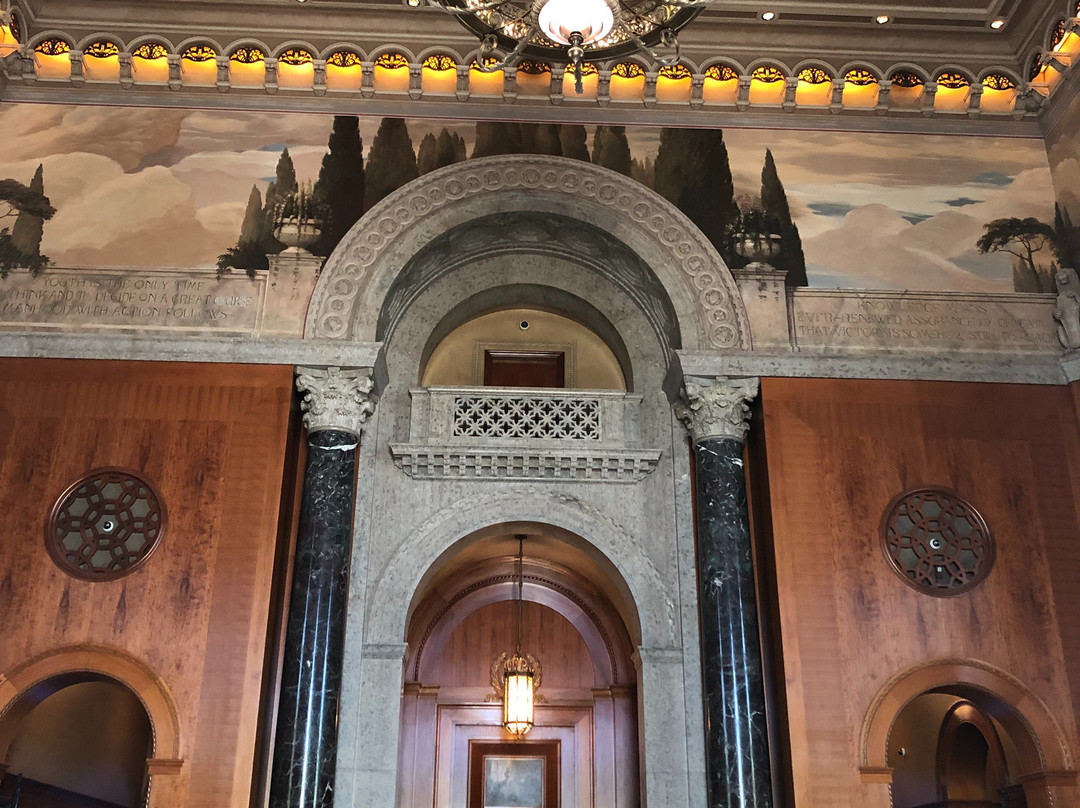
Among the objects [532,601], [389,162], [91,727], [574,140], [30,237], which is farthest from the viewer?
[532,601]

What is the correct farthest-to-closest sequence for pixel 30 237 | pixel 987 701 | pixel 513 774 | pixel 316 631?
pixel 513 774
pixel 30 237
pixel 987 701
pixel 316 631

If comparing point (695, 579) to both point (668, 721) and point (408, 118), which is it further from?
point (408, 118)

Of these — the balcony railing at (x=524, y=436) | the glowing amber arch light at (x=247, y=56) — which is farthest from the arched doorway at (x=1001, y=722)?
the glowing amber arch light at (x=247, y=56)

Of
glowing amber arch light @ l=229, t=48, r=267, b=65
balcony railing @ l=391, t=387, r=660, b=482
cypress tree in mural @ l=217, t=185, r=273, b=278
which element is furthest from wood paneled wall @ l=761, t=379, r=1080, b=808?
glowing amber arch light @ l=229, t=48, r=267, b=65

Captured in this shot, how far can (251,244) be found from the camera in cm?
971

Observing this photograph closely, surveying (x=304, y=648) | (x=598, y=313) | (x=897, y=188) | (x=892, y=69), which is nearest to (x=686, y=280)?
(x=598, y=313)

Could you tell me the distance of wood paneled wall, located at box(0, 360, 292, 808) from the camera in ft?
26.4

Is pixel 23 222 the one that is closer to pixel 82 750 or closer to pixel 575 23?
pixel 82 750

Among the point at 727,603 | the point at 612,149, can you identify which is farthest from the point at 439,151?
the point at 727,603

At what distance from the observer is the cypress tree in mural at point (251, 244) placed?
959 centimetres

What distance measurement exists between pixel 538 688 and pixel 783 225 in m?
7.03

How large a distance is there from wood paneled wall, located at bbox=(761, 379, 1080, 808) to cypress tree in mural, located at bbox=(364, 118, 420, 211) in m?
4.15

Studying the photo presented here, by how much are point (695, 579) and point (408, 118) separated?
543 cm

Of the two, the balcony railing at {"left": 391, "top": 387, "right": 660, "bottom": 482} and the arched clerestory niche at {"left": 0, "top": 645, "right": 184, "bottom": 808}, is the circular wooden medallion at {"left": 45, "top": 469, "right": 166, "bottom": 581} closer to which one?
the arched clerestory niche at {"left": 0, "top": 645, "right": 184, "bottom": 808}
